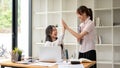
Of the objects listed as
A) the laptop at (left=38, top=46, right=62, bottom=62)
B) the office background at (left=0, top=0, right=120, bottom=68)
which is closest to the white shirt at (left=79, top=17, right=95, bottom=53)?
the laptop at (left=38, top=46, right=62, bottom=62)

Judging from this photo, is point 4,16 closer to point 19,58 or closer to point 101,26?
point 19,58

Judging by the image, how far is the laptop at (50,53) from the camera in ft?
8.04

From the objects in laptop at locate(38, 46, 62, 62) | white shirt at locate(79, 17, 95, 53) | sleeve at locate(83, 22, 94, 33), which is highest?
sleeve at locate(83, 22, 94, 33)

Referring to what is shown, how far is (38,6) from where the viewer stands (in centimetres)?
517

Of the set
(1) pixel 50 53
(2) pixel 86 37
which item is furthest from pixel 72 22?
(1) pixel 50 53

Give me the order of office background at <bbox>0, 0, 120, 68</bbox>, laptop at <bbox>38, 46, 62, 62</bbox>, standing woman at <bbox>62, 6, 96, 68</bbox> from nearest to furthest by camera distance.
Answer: laptop at <bbox>38, 46, 62, 62</bbox>
standing woman at <bbox>62, 6, 96, 68</bbox>
office background at <bbox>0, 0, 120, 68</bbox>

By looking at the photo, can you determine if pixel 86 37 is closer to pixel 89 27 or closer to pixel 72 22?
pixel 89 27

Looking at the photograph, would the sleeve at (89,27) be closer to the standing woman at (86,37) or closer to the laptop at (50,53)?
the standing woman at (86,37)

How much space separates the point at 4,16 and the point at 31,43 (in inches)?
50.7

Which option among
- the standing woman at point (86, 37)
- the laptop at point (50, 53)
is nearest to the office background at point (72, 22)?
the standing woman at point (86, 37)

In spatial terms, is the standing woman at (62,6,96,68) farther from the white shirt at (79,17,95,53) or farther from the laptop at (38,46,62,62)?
the laptop at (38,46,62,62)

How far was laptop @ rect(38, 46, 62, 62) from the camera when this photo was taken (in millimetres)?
2451

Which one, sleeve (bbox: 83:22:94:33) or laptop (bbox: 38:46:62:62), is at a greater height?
→ sleeve (bbox: 83:22:94:33)

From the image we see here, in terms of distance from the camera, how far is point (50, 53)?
8.19 feet
